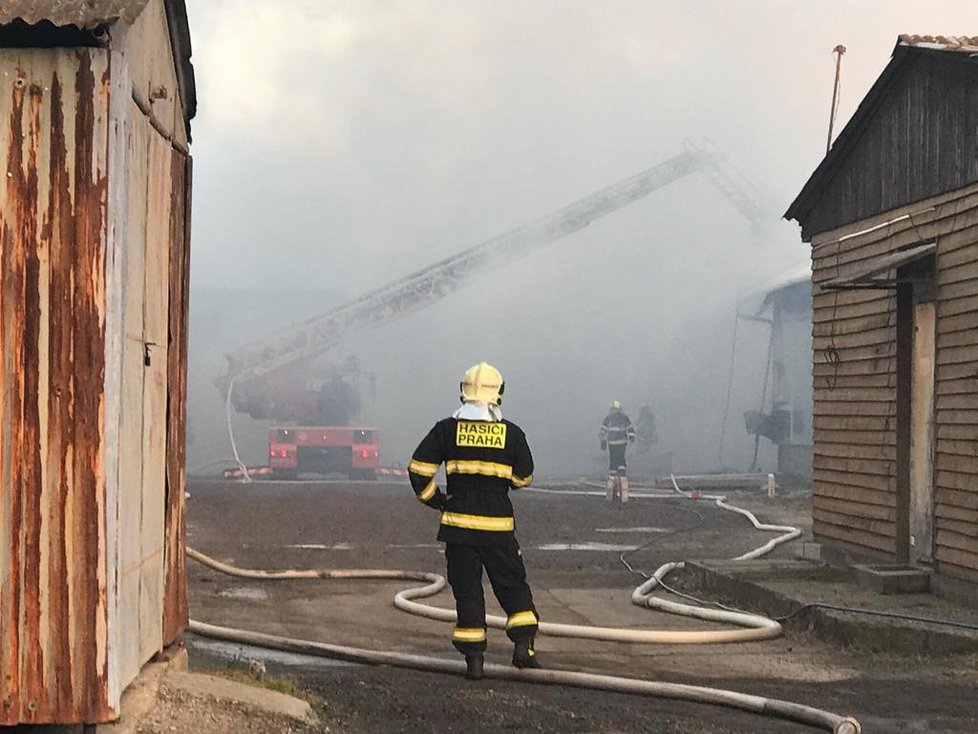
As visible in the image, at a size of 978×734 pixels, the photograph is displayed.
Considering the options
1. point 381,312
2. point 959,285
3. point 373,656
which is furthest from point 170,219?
point 381,312

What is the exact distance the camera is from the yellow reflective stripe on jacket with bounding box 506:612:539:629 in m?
6.93

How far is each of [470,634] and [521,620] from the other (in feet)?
1.02

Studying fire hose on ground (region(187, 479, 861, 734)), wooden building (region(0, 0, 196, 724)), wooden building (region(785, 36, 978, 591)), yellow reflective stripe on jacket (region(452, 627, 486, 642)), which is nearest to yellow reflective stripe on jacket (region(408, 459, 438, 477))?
yellow reflective stripe on jacket (region(452, 627, 486, 642))

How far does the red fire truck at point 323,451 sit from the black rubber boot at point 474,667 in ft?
71.2

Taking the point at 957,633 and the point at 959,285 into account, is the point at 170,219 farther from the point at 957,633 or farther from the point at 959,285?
the point at 959,285

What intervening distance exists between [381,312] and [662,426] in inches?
586

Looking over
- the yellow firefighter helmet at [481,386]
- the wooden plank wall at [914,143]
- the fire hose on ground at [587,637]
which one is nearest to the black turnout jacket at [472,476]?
the yellow firefighter helmet at [481,386]

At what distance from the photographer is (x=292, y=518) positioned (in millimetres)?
17141

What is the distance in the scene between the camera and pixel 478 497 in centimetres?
704

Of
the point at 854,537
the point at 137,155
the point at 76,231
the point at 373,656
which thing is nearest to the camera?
the point at 76,231

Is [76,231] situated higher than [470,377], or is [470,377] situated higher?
[76,231]

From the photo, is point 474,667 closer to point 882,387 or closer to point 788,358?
point 882,387

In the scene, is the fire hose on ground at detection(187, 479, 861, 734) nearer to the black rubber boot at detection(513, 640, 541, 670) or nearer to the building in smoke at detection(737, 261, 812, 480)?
the black rubber boot at detection(513, 640, 541, 670)

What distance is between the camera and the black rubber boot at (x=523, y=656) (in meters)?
6.88
